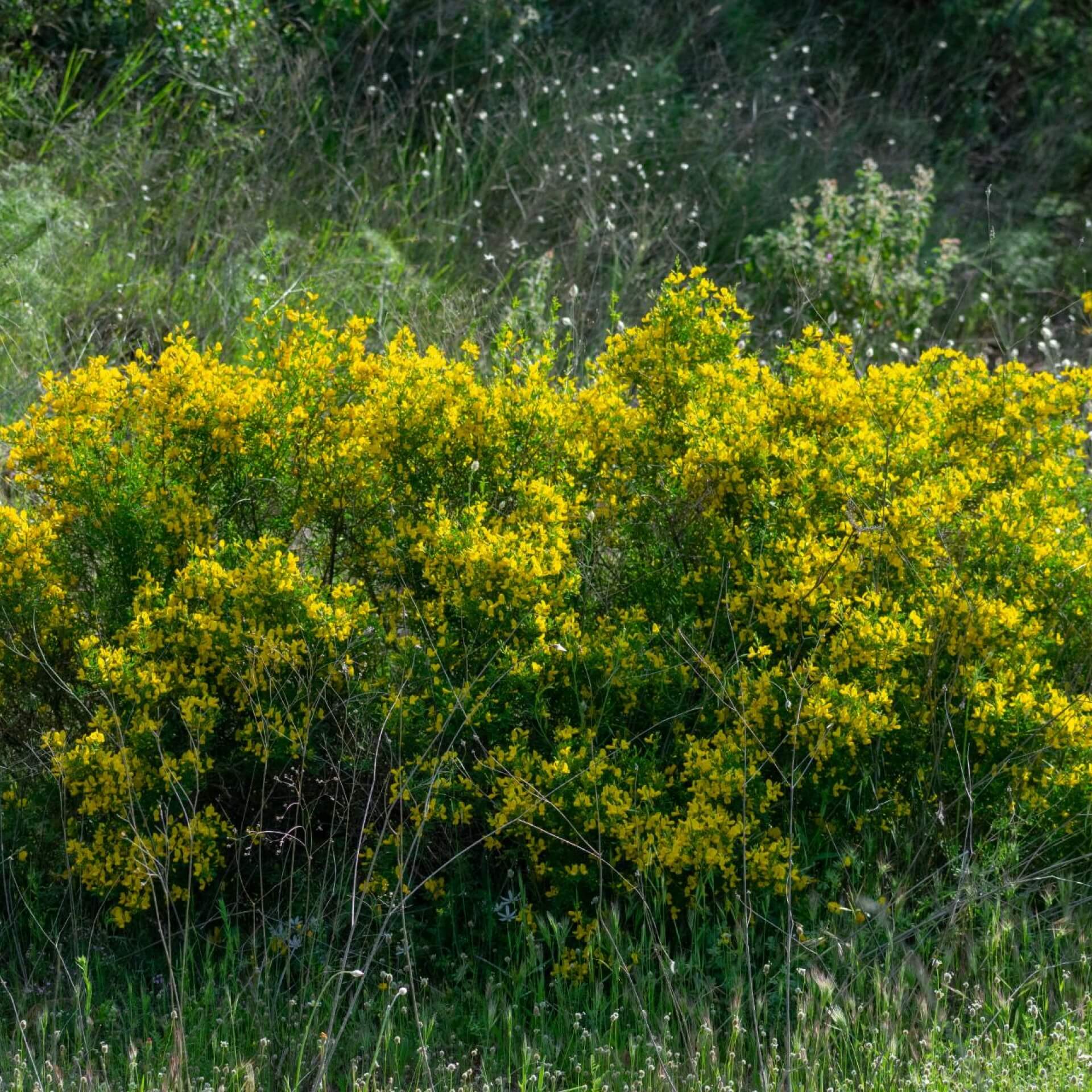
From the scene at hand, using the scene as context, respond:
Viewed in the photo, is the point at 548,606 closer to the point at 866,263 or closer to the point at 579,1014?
the point at 579,1014

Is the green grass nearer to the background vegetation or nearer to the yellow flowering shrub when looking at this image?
the background vegetation

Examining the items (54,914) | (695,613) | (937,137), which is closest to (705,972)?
(695,613)

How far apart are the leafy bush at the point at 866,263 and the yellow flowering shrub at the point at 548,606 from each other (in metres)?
3.20

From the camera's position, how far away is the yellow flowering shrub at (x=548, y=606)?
3.09 metres

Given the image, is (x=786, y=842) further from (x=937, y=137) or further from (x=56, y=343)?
(x=937, y=137)

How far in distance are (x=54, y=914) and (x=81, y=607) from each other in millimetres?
Result: 696

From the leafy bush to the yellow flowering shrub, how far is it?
10.5 feet

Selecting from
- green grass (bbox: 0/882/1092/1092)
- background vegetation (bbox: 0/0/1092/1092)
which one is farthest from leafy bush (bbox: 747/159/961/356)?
green grass (bbox: 0/882/1092/1092)

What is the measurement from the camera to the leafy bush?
6.79 metres

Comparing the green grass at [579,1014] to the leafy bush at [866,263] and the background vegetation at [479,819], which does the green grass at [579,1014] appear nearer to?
the background vegetation at [479,819]

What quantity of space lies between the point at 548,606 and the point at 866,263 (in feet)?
13.8

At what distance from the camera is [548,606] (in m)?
3.13

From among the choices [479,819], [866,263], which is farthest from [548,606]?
[866,263]

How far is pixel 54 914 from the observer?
10.6 ft
